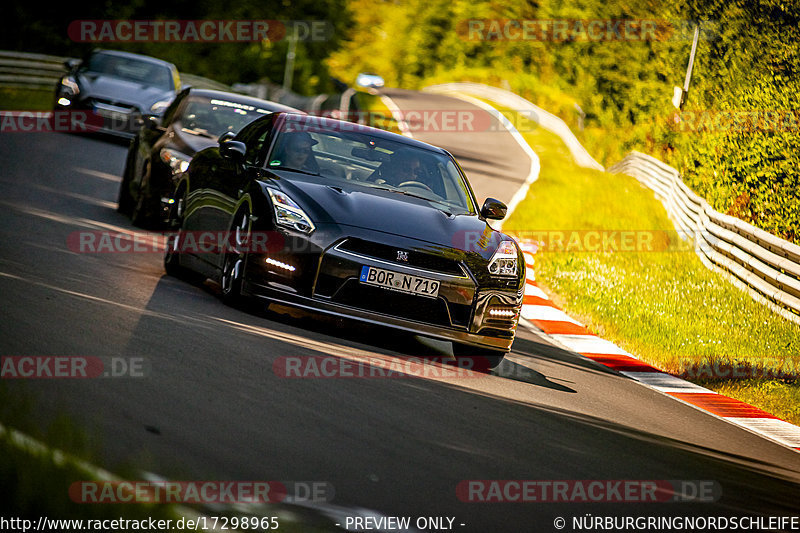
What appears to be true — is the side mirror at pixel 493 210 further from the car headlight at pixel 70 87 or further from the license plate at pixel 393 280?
the car headlight at pixel 70 87

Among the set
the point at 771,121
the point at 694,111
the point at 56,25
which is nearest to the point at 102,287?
the point at 771,121

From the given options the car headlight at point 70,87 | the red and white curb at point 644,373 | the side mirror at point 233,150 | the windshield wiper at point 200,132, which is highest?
the car headlight at point 70,87

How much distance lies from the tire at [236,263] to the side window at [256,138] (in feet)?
2.45

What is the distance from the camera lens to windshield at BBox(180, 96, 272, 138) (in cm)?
1262

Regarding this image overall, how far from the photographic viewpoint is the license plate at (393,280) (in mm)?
7789

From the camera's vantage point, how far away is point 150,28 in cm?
5478

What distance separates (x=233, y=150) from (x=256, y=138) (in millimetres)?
677

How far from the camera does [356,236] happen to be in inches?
310
